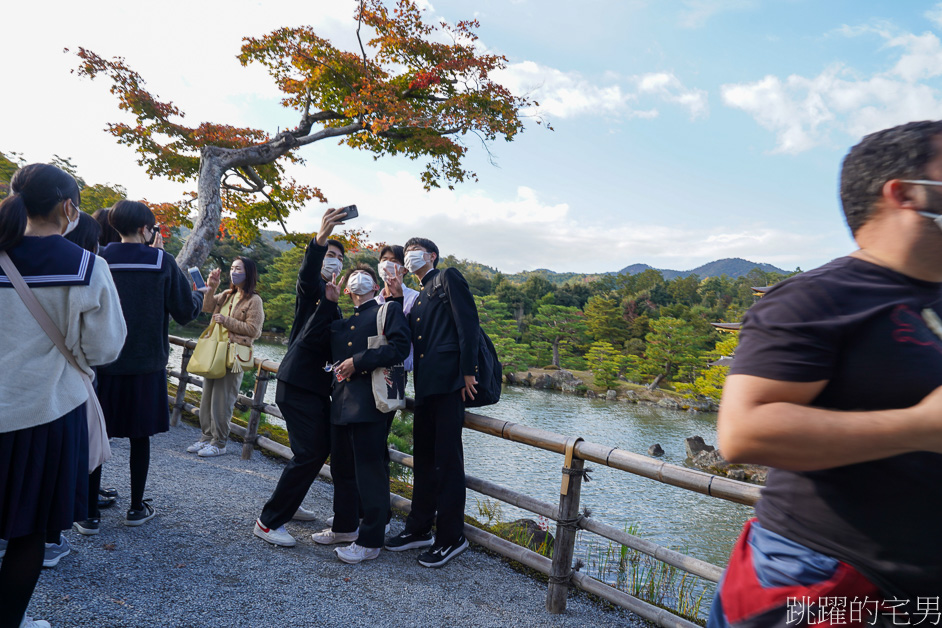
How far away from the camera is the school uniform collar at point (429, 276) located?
325cm

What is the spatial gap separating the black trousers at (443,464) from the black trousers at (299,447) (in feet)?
1.78

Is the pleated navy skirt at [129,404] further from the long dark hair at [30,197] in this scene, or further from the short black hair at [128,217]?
the long dark hair at [30,197]

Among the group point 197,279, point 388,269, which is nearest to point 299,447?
point 388,269

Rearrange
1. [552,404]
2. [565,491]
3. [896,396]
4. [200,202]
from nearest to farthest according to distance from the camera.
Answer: [896,396] → [565,491] → [200,202] → [552,404]

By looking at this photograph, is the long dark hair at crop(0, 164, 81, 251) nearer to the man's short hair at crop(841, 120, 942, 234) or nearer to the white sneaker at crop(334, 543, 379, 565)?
the white sneaker at crop(334, 543, 379, 565)

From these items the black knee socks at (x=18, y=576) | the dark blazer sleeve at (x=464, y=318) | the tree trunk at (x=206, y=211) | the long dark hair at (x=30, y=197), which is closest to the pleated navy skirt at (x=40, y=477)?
the black knee socks at (x=18, y=576)

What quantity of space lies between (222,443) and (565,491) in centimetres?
359

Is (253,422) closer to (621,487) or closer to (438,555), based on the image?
(438,555)

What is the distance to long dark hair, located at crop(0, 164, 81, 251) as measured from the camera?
5.77 feet

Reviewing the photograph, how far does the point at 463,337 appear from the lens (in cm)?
295

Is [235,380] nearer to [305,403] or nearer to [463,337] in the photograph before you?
[305,403]

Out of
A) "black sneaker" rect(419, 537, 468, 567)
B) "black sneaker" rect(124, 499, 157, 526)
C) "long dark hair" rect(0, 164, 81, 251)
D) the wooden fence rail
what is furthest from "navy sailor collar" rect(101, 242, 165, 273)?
"black sneaker" rect(419, 537, 468, 567)

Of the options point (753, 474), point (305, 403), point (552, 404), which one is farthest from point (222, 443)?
point (552, 404)

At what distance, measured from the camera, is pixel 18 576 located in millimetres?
1727
